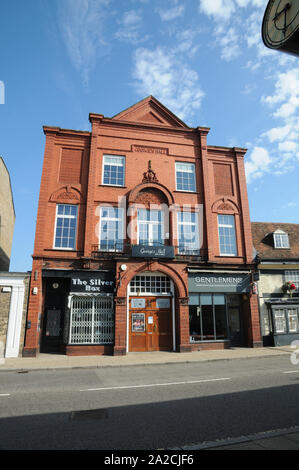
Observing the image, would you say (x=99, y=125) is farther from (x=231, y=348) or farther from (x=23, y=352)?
(x=231, y=348)

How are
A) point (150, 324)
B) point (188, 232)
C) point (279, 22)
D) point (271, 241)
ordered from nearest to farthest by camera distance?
point (279, 22) → point (150, 324) → point (188, 232) → point (271, 241)

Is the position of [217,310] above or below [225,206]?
below

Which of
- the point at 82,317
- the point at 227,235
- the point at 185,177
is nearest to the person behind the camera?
the point at 82,317

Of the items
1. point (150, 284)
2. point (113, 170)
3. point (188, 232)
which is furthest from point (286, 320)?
point (113, 170)

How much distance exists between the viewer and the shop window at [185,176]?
1944 centimetres

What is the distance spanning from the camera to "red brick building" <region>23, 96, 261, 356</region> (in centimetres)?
1609

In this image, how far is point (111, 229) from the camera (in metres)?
17.6

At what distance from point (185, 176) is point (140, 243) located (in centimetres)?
574

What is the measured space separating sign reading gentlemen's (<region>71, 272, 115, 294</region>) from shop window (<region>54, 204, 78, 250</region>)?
193cm

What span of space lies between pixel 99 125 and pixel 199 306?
13.1 metres

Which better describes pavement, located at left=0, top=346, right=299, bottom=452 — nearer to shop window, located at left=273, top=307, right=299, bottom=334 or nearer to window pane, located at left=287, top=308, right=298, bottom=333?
shop window, located at left=273, top=307, right=299, bottom=334

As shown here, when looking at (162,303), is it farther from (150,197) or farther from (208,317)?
(150,197)

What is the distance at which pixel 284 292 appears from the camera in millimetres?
19406

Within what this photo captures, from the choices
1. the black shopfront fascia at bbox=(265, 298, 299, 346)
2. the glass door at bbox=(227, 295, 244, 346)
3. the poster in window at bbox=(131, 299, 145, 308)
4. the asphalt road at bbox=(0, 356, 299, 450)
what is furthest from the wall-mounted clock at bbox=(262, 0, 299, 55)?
the black shopfront fascia at bbox=(265, 298, 299, 346)
